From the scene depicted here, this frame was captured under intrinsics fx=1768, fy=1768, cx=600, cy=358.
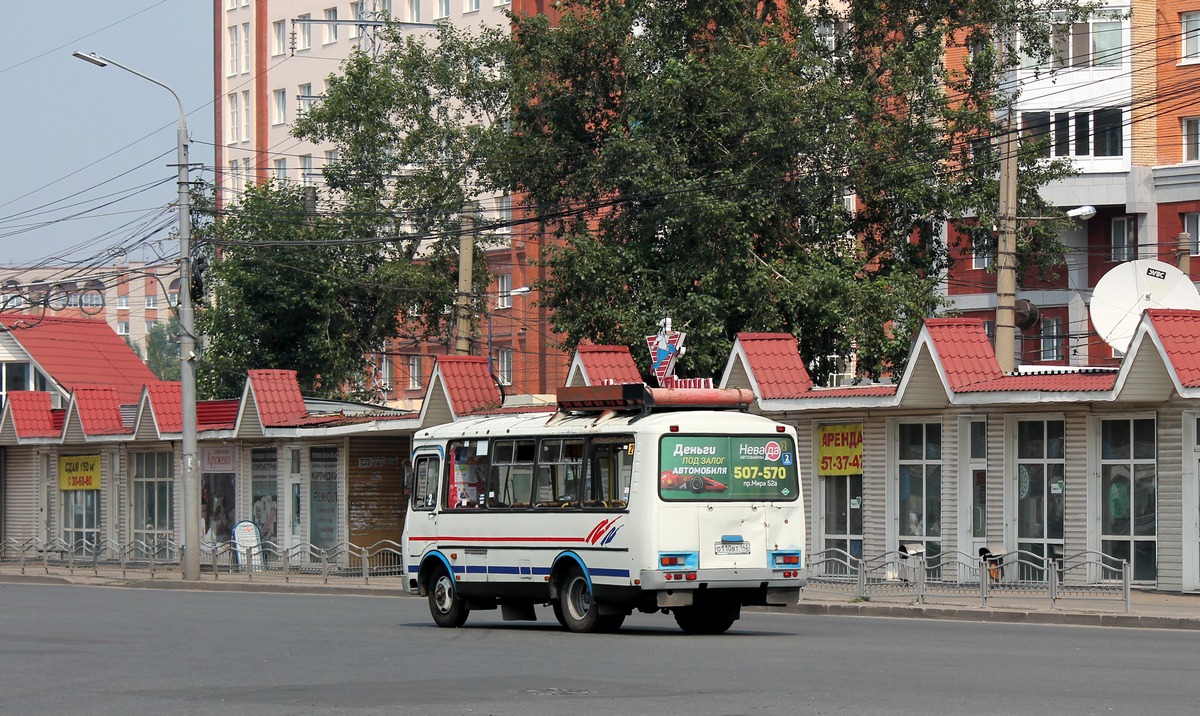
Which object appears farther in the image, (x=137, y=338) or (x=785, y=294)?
(x=137, y=338)

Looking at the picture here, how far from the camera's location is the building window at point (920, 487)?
3114 centimetres

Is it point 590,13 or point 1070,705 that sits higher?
point 590,13

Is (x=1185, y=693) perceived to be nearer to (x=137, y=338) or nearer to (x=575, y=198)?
(x=575, y=198)

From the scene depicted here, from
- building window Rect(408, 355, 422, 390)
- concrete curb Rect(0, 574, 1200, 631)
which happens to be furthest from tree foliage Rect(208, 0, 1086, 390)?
building window Rect(408, 355, 422, 390)

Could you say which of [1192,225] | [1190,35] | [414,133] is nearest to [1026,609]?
[1192,225]

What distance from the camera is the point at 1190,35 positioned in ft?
173

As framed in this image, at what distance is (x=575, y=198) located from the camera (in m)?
43.9

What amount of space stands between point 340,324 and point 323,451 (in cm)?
1738

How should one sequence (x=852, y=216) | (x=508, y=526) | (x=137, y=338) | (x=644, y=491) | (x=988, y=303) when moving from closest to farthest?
(x=644, y=491) < (x=508, y=526) < (x=852, y=216) < (x=988, y=303) < (x=137, y=338)

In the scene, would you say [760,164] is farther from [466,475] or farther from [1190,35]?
[466,475]

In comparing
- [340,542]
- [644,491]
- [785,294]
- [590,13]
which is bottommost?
[340,542]

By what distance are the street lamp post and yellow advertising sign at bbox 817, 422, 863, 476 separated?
13.0m

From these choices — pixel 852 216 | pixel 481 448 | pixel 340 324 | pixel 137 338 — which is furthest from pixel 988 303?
pixel 137 338

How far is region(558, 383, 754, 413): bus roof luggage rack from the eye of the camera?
65.9 feet
